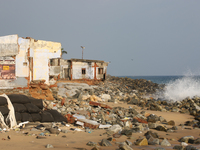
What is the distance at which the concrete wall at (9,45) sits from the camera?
32.9 feet

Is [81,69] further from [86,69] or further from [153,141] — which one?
[153,141]

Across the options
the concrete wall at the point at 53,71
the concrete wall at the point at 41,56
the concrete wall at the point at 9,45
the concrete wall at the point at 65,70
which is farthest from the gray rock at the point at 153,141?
the concrete wall at the point at 65,70

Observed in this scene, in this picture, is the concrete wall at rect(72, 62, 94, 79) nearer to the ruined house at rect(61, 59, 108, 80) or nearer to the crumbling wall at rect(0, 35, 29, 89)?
the ruined house at rect(61, 59, 108, 80)

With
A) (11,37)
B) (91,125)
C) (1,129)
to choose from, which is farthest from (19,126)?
(11,37)

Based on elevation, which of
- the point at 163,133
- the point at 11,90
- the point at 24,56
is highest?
the point at 24,56

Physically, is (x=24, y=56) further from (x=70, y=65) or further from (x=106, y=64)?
(x=106, y=64)

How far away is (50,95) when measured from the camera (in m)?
11.0

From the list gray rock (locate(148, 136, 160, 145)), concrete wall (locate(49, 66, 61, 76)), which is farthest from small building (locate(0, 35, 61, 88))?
gray rock (locate(148, 136, 160, 145))

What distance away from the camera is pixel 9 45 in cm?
1015

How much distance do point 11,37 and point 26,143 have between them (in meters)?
7.59

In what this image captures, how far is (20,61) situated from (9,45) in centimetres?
100

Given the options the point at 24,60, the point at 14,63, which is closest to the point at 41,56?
the point at 24,60

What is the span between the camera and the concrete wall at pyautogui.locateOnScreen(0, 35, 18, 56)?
1004 cm

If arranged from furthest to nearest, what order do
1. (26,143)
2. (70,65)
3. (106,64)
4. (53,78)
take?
(106,64)
(70,65)
(53,78)
(26,143)
